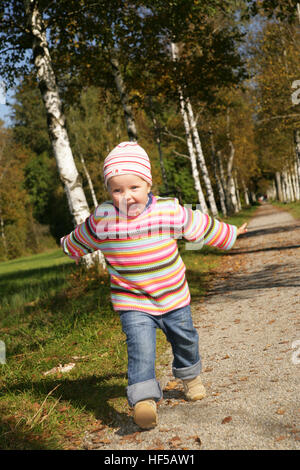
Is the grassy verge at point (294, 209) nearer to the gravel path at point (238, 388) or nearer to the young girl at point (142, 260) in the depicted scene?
the gravel path at point (238, 388)

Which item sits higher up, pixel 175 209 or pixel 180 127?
pixel 180 127

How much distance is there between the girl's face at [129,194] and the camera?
3172 millimetres

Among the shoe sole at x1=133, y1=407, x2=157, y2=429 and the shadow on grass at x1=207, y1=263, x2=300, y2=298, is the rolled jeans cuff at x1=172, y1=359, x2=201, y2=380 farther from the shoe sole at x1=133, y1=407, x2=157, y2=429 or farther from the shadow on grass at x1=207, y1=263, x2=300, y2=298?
the shadow on grass at x1=207, y1=263, x2=300, y2=298

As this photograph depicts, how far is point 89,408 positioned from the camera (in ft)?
12.3

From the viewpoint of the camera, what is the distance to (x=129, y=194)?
125 inches

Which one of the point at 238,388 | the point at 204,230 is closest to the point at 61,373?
the point at 238,388

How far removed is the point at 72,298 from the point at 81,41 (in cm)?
768

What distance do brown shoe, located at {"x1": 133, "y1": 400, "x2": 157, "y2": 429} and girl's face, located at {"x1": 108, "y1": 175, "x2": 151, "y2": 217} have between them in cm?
133

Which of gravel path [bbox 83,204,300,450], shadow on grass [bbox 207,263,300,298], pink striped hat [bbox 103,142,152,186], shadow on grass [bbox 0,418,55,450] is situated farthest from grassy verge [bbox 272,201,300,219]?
shadow on grass [bbox 0,418,55,450]

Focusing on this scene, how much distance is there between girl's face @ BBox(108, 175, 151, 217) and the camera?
3172 millimetres

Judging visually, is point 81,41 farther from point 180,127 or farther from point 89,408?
point 180,127

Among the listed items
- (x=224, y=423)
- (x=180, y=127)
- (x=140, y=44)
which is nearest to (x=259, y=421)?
(x=224, y=423)

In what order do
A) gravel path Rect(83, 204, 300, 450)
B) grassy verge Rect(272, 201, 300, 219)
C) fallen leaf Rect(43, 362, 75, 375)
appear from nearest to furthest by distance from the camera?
gravel path Rect(83, 204, 300, 450) < fallen leaf Rect(43, 362, 75, 375) < grassy verge Rect(272, 201, 300, 219)

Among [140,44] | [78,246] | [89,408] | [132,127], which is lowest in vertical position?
[89,408]
